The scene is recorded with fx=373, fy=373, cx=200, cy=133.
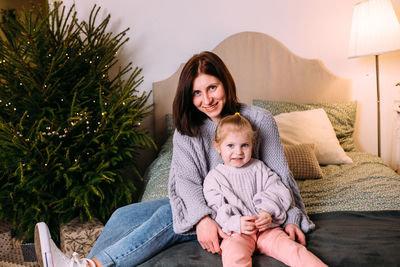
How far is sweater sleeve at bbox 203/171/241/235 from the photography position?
1216 mm

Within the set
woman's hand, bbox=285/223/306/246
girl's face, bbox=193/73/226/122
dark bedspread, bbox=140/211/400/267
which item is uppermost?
girl's face, bbox=193/73/226/122

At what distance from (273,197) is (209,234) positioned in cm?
26

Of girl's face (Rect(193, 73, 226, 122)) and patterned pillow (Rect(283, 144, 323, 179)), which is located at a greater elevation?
girl's face (Rect(193, 73, 226, 122))

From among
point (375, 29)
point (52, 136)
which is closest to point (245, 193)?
point (52, 136)

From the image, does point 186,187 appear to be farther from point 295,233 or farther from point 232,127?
point 295,233

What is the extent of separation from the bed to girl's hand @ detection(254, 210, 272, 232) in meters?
0.09

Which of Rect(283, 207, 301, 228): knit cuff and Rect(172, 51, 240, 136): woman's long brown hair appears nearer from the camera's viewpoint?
Rect(283, 207, 301, 228): knit cuff

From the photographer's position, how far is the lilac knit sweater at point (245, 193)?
1272mm

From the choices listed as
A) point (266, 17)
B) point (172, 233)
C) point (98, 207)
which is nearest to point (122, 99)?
point (98, 207)

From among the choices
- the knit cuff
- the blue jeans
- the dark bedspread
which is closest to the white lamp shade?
the dark bedspread

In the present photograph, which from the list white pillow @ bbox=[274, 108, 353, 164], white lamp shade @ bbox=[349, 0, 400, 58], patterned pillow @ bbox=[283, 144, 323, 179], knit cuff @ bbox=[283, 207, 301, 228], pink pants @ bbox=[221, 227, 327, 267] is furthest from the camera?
white lamp shade @ bbox=[349, 0, 400, 58]

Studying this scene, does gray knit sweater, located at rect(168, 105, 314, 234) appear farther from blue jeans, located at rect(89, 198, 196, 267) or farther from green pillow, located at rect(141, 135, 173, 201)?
green pillow, located at rect(141, 135, 173, 201)

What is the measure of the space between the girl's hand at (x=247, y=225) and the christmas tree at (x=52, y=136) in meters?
0.96

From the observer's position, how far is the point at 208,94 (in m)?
1.45
